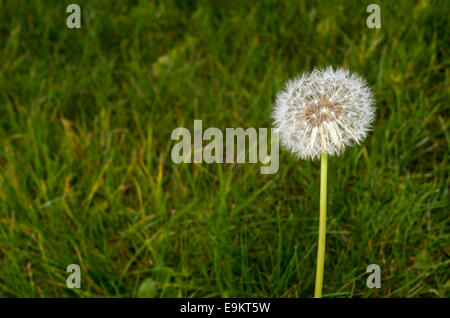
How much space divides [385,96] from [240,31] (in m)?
0.79

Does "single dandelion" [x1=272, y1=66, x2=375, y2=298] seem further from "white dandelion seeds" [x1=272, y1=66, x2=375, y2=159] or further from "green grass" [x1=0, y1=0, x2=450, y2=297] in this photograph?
"green grass" [x1=0, y1=0, x2=450, y2=297]

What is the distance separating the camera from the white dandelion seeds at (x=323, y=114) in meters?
1.16

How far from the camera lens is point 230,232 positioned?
1.70 m

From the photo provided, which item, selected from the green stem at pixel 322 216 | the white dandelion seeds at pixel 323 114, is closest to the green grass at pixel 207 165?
the green stem at pixel 322 216

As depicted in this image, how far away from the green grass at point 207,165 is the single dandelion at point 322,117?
415 millimetres

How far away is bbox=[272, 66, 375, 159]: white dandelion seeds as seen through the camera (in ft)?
3.81

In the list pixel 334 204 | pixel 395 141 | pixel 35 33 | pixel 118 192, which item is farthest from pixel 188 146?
pixel 35 33

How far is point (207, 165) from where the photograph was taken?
1970 millimetres

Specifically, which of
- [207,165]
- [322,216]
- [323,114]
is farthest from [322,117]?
[207,165]

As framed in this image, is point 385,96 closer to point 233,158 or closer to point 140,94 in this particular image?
point 233,158

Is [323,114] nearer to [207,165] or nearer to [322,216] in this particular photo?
[322,216]

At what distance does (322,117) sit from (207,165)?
0.86 meters

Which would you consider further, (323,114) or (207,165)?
(207,165)

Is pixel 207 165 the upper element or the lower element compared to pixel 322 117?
lower
